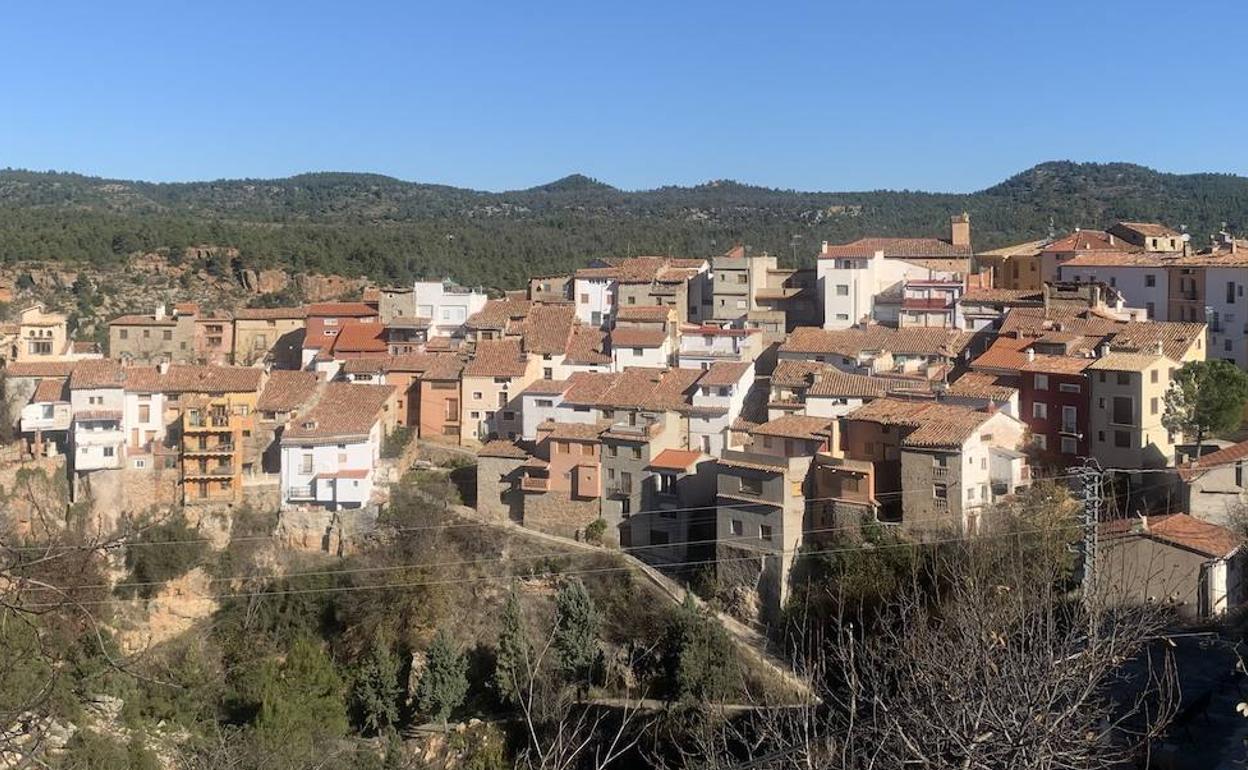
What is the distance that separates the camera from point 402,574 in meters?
23.2

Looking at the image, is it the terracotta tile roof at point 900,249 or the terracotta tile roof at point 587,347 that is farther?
the terracotta tile roof at point 900,249

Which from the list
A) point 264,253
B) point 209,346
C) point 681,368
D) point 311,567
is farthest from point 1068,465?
point 264,253

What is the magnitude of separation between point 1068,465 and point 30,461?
67.1 ft

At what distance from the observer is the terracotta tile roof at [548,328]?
29156 mm

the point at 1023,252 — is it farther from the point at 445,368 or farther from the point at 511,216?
the point at 511,216

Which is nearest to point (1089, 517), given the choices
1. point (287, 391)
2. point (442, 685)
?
point (442, 685)

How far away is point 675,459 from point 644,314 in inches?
311

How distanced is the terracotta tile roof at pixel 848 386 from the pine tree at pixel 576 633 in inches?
257

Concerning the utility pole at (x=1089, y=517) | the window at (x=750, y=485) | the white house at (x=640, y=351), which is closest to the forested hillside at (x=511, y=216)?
the white house at (x=640, y=351)

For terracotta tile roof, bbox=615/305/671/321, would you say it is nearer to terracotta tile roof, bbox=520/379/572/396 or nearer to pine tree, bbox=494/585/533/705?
terracotta tile roof, bbox=520/379/572/396

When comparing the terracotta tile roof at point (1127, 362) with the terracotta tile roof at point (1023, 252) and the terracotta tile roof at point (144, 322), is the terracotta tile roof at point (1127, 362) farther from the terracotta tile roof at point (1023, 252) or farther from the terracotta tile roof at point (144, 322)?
the terracotta tile roof at point (144, 322)

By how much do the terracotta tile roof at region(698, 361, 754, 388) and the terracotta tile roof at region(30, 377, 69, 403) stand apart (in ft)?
44.5

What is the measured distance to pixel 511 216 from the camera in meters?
80.0

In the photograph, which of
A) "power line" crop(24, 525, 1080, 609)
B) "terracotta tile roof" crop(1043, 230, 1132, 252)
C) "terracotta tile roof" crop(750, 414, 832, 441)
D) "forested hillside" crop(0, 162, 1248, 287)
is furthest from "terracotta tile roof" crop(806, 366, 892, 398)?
"forested hillside" crop(0, 162, 1248, 287)
